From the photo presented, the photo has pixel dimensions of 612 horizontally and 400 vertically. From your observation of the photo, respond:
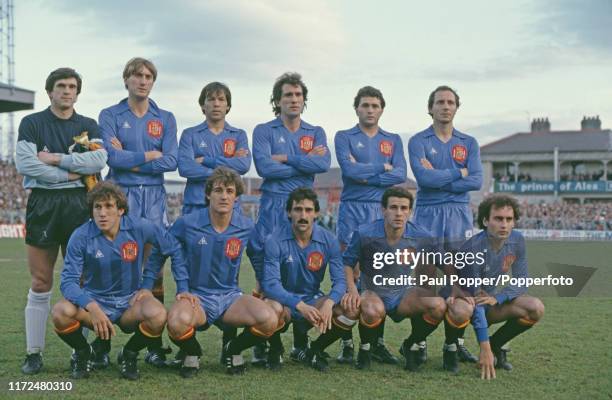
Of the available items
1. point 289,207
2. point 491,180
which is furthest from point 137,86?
point 491,180

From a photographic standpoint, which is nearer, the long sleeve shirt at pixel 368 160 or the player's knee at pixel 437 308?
the player's knee at pixel 437 308

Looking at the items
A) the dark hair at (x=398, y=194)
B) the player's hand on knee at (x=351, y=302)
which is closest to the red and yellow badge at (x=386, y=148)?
the dark hair at (x=398, y=194)

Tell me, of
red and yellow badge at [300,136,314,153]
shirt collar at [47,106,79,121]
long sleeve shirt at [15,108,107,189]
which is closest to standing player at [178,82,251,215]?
red and yellow badge at [300,136,314,153]

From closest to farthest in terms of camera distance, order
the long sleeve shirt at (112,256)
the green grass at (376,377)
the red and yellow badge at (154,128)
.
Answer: the green grass at (376,377), the long sleeve shirt at (112,256), the red and yellow badge at (154,128)

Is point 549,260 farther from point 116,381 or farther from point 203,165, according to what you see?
point 116,381

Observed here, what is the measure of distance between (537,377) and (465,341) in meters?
1.44

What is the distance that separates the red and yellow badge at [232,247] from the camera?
4934 millimetres

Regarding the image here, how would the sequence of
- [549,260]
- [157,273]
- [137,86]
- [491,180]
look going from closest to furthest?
[157,273]
[137,86]
[549,260]
[491,180]

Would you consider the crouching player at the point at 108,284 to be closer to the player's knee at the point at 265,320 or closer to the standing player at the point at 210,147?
the player's knee at the point at 265,320

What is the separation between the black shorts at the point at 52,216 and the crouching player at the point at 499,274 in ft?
9.30

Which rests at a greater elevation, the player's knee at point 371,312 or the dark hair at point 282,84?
the dark hair at point 282,84

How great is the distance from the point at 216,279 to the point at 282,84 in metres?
1.85

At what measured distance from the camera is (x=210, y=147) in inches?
226

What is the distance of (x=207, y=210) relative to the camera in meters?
5.00
